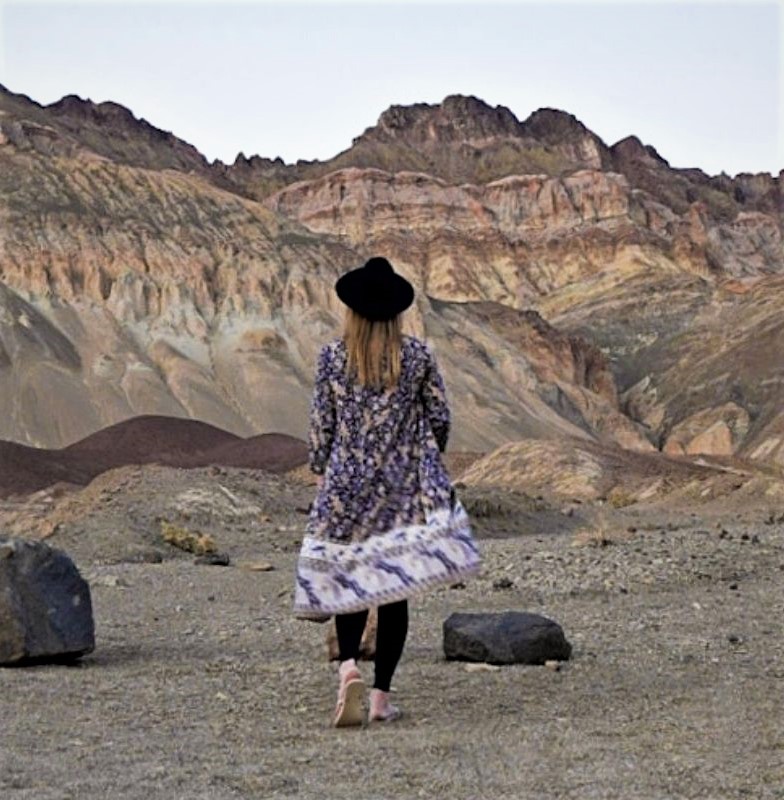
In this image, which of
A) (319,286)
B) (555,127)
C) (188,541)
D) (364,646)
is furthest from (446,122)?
(364,646)

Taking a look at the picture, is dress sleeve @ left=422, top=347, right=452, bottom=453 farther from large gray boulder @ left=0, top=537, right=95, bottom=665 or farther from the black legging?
large gray boulder @ left=0, top=537, right=95, bottom=665

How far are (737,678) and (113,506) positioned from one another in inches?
623

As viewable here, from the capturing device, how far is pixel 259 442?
1993 inches

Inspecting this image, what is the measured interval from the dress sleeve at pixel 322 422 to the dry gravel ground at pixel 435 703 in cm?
107

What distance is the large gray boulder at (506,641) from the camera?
7098 mm

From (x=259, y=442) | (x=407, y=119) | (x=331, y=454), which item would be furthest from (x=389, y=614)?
(x=407, y=119)

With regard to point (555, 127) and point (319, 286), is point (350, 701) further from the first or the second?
point (555, 127)

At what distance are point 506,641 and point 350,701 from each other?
187cm

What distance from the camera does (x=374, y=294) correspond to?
5707mm

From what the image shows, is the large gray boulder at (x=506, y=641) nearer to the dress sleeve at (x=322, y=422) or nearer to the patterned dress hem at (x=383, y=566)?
the patterned dress hem at (x=383, y=566)

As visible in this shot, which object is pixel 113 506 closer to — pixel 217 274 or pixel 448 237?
pixel 217 274

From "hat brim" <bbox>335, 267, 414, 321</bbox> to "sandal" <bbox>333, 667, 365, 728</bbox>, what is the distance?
145cm

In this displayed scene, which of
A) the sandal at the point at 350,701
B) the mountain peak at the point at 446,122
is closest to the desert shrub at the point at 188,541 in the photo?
the sandal at the point at 350,701

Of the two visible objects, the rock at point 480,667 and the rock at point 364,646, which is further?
the rock at point 364,646
